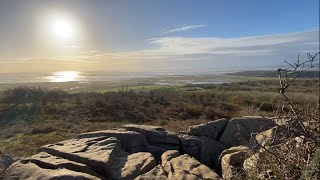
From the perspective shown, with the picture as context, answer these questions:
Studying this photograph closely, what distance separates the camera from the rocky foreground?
8.59 meters

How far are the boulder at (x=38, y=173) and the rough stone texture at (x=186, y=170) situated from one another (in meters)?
1.85

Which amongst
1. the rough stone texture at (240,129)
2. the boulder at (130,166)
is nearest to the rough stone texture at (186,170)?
the boulder at (130,166)

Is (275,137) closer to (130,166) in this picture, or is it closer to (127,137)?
(130,166)

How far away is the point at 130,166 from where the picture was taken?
30.1ft

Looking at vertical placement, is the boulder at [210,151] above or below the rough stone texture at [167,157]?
below

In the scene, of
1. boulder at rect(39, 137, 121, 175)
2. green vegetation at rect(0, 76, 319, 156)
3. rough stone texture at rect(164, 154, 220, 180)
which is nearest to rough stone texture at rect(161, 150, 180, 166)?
rough stone texture at rect(164, 154, 220, 180)

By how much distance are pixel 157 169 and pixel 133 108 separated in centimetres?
2273

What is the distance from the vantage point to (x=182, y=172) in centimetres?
845

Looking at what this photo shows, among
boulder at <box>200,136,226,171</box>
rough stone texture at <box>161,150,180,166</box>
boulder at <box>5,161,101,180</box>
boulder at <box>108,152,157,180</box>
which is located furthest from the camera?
boulder at <box>200,136,226,171</box>

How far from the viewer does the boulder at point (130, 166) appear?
8820mm

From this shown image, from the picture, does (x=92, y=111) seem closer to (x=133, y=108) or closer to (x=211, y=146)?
(x=133, y=108)

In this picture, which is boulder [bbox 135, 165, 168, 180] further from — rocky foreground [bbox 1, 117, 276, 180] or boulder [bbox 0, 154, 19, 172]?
boulder [bbox 0, 154, 19, 172]

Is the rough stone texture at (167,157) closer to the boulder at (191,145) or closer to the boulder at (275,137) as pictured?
the boulder at (191,145)

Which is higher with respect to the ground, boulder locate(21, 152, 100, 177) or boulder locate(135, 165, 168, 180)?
boulder locate(21, 152, 100, 177)
